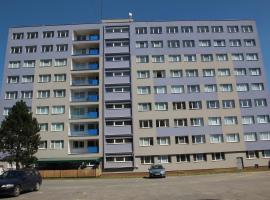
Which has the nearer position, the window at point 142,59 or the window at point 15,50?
the window at point 142,59

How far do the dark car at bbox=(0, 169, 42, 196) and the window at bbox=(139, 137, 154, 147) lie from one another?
109 ft

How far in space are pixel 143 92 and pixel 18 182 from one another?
136 ft

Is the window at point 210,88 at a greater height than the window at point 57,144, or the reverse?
the window at point 210,88

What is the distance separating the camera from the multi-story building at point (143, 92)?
58406 mm

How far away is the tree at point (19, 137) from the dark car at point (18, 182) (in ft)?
74.5

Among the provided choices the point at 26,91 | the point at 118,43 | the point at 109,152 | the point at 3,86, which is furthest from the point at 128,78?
the point at 3,86

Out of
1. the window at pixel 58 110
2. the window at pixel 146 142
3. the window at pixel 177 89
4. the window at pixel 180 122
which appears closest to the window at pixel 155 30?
the window at pixel 177 89

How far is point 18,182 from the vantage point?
861 inches

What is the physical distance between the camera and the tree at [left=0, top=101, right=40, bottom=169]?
4722 cm

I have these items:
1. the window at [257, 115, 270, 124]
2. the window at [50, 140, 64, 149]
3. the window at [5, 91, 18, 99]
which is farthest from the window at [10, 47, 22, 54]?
the window at [257, 115, 270, 124]

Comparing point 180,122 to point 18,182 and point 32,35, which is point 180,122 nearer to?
point 32,35

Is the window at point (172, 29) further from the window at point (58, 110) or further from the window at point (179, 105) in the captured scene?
the window at point (58, 110)

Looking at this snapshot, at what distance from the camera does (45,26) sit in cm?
6675

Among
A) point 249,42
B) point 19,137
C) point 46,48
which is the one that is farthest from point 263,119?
point 46,48
